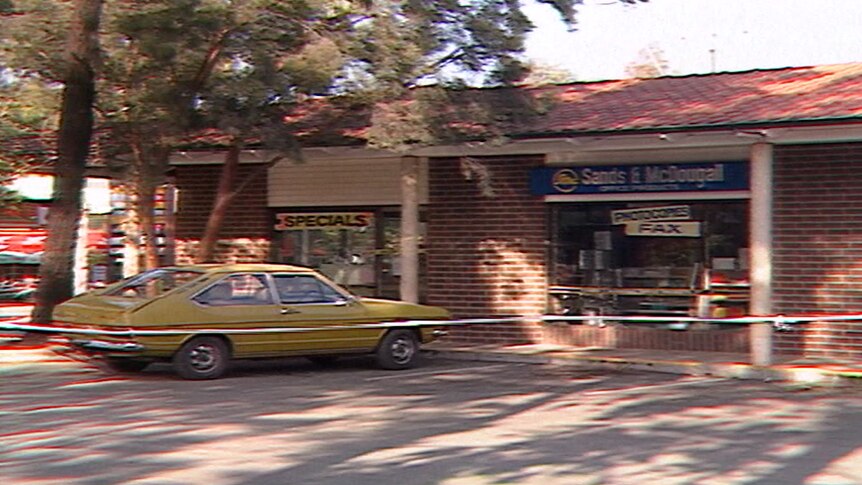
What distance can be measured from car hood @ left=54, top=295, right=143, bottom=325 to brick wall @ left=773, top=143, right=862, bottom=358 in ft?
30.8

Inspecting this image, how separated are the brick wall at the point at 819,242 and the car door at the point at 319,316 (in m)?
6.35

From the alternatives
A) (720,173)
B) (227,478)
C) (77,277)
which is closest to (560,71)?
(77,277)

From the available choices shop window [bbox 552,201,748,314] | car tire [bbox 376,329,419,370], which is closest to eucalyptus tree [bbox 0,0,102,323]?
car tire [bbox 376,329,419,370]

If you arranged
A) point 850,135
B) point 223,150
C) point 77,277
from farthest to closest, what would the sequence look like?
point 77,277 → point 223,150 → point 850,135

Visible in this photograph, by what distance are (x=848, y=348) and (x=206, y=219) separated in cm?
1171

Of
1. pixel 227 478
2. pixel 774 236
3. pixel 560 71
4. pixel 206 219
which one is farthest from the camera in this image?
pixel 560 71

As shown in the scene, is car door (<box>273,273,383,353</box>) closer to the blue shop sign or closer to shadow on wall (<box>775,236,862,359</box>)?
the blue shop sign

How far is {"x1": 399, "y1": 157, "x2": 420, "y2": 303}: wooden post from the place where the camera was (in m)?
17.2

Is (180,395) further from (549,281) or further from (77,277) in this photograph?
(77,277)

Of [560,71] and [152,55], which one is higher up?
[560,71]

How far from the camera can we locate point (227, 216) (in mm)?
19938

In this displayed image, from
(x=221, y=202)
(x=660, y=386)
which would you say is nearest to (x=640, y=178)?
(x=660, y=386)

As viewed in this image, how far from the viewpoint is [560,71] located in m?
53.3

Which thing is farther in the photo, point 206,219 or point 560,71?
point 560,71
